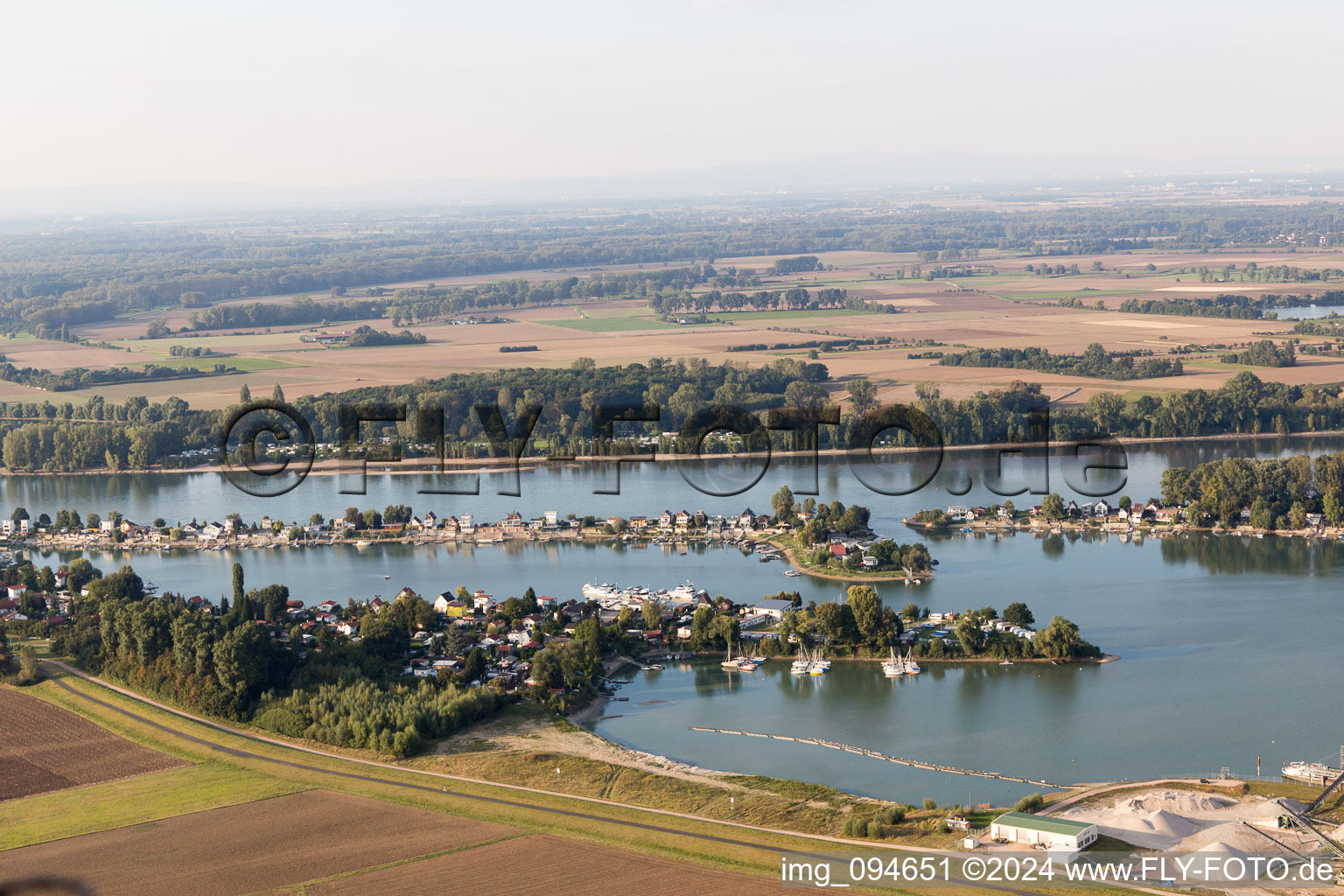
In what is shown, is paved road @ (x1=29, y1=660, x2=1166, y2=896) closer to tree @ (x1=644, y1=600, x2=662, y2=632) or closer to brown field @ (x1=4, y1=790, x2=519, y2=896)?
brown field @ (x1=4, y1=790, x2=519, y2=896)

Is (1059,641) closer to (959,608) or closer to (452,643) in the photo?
(959,608)

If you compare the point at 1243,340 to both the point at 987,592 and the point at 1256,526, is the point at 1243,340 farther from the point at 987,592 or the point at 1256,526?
the point at 987,592

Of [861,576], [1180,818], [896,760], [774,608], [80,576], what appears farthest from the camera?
[861,576]

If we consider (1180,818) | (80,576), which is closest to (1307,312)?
(80,576)

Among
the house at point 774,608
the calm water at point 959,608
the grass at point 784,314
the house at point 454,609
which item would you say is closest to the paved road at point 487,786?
the calm water at point 959,608

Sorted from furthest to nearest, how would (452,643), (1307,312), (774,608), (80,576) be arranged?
(1307,312), (80,576), (774,608), (452,643)

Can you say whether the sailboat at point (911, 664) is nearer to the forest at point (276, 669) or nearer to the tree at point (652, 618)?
the tree at point (652, 618)

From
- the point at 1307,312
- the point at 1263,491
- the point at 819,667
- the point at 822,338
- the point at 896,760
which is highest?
the point at 1307,312
